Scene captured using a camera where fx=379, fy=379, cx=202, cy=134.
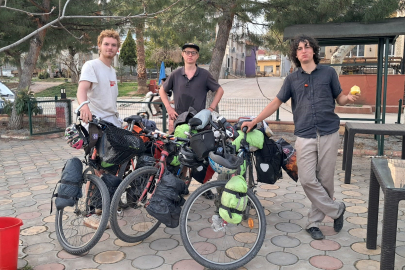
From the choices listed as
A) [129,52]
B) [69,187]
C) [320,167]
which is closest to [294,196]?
[320,167]

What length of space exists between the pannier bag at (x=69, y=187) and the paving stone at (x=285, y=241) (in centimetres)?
176

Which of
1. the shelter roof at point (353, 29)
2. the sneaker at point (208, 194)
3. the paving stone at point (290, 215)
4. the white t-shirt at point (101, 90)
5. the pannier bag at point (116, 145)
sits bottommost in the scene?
the paving stone at point (290, 215)

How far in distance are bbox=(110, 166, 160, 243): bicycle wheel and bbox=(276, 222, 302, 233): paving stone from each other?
1.21 metres

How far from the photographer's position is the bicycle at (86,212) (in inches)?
121

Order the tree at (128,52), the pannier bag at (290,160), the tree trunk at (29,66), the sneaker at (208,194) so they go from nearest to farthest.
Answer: the sneaker at (208,194) → the pannier bag at (290,160) → the tree trunk at (29,66) → the tree at (128,52)

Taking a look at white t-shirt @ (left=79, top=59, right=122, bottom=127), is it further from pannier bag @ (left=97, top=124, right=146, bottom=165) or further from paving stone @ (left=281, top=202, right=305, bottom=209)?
paving stone @ (left=281, top=202, right=305, bottom=209)

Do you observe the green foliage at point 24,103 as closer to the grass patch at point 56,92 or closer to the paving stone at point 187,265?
the paving stone at point 187,265

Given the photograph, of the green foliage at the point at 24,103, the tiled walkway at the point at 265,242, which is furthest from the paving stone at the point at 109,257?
the green foliage at the point at 24,103

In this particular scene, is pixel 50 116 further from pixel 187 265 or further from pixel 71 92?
pixel 71 92

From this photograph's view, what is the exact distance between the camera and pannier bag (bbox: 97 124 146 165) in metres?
3.12

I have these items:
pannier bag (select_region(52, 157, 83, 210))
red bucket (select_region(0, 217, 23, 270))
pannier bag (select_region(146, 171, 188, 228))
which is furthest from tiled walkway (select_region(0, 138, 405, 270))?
pannier bag (select_region(52, 157, 83, 210))

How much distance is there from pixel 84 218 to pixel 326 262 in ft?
7.12

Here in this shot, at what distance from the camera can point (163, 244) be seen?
337 cm

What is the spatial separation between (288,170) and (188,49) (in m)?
1.72
